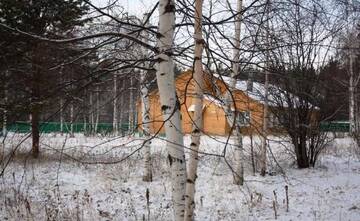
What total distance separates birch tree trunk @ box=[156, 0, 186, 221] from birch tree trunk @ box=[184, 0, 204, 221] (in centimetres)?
38

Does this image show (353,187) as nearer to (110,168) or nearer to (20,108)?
(110,168)

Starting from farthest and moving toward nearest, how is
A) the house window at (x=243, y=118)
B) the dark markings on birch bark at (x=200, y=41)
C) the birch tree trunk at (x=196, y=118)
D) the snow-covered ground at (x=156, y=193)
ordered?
the snow-covered ground at (x=156, y=193)
the birch tree trunk at (x=196, y=118)
the dark markings on birch bark at (x=200, y=41)
the house window at (x=243, y=118)

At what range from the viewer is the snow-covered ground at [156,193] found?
26.7 feet

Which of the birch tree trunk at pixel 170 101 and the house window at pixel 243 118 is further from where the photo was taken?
the house window at pixel 243 118

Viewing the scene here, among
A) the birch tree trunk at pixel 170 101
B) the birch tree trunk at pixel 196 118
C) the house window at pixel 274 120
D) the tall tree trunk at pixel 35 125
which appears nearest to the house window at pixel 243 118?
the birch tree trunk at pixel 196 118

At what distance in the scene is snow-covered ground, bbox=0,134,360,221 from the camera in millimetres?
8125

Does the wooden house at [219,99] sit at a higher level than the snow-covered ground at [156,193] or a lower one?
higher

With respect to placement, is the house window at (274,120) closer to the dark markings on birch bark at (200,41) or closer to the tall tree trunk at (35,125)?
the tall tree trunk at (35,125)

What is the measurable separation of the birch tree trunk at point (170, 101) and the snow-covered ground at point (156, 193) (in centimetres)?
140

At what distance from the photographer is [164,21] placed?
13.2 ft

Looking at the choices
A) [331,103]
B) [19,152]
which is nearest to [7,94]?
[19,152]

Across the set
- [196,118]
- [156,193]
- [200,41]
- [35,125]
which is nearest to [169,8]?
[200,41]

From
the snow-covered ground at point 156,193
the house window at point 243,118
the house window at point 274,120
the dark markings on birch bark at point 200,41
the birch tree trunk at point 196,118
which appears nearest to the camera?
the house window at point 243,118

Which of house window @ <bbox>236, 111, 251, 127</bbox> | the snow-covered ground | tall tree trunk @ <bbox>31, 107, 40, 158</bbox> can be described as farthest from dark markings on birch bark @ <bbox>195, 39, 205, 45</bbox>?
tall tree trunk @ <bbox>31, 107, 40, 158</bbox>
